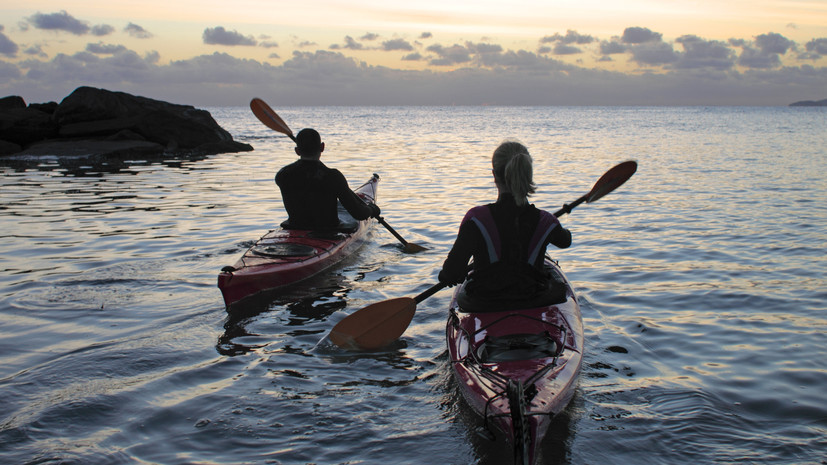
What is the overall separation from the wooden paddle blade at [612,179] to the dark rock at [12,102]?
2930 centimetres

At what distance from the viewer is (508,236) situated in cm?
413

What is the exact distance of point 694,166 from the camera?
2044cm

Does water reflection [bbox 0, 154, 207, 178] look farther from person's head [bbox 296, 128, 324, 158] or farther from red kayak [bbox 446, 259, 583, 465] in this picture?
red kayak [bbox 446, 259, 583, 465]

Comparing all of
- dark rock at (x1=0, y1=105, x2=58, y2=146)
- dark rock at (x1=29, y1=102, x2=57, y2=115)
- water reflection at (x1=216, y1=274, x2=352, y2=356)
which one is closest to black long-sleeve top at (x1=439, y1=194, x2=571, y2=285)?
water reflection at (x1=216, y1=274, x2=352, y2=356)

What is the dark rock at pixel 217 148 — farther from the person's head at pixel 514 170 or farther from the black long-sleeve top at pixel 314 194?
the person's head at pixel 514 170

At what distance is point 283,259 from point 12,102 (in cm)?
2786

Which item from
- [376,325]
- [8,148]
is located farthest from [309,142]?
[8,148]

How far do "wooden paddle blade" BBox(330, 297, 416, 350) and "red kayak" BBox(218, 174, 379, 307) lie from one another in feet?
4.78

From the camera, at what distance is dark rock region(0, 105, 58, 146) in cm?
2498

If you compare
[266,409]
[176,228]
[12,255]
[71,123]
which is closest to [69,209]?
[176,228]

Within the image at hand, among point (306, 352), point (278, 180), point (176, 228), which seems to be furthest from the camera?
point (176, 228)

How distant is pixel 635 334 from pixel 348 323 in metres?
2.67

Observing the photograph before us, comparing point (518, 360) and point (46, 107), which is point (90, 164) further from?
point (518, 360)

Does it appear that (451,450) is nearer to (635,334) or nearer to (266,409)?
(266,409)
